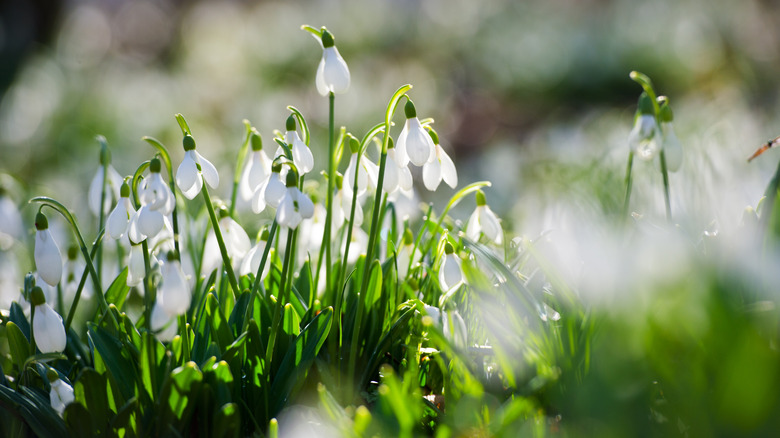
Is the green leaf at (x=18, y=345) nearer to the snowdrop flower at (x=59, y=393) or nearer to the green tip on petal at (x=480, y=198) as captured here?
the snowdrop flower at (x=59, y=393)

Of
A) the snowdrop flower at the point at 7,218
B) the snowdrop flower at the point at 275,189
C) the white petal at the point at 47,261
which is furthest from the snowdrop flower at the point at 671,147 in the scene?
the snowdrop flower at the point at 7,218

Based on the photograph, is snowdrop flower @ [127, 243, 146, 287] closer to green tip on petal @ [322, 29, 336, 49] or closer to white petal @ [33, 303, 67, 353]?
white petal @ [33, 303, 67, 353]

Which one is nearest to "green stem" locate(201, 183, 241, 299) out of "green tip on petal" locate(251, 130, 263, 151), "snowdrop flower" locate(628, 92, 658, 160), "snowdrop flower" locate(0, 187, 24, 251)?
"green tip on petal" locate(251, 130, 263, 151)

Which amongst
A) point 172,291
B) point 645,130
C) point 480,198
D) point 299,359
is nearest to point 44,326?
point 172,291

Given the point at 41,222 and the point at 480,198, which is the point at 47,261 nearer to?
the point at 41,222

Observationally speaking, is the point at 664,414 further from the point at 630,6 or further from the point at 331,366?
the point at 630,6

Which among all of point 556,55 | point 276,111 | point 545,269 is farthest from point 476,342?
point 556,55

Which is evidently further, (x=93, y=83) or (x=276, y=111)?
(x=93, y=83)
